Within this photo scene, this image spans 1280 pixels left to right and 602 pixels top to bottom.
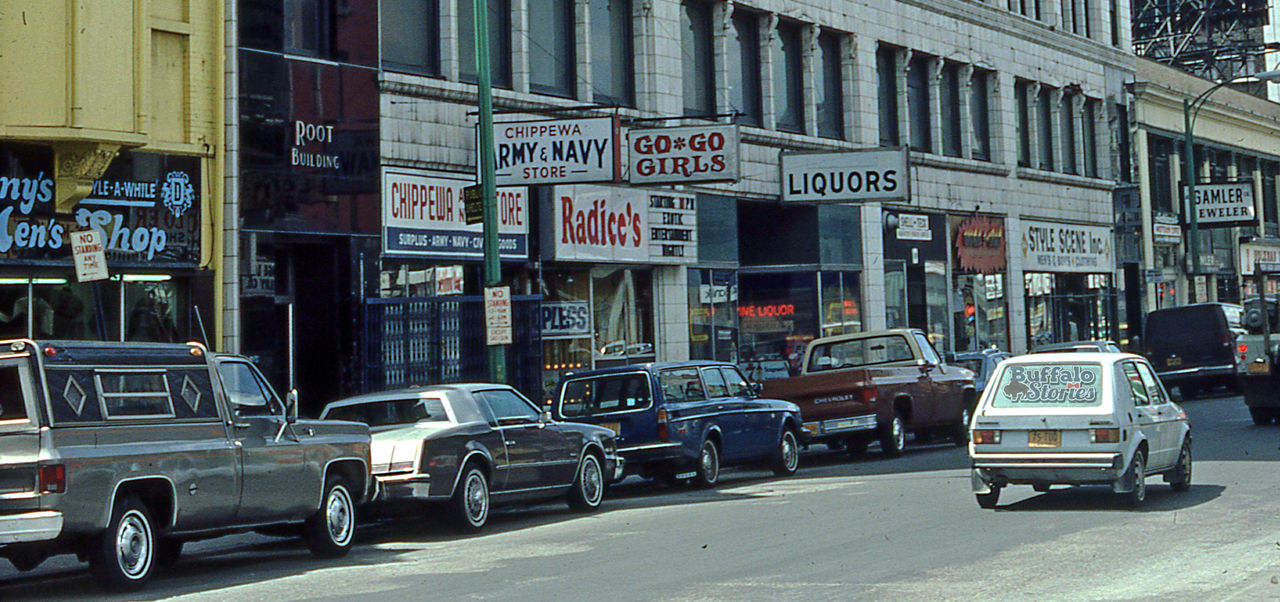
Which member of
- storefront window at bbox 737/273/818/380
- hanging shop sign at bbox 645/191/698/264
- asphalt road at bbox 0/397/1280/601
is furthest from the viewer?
storefront window at bbox 737/273/818/380

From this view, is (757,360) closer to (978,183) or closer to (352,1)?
(978,183)

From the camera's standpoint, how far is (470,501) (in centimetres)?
1620

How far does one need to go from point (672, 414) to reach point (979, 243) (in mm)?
24038

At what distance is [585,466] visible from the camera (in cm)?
1831

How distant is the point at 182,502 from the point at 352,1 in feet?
42.3

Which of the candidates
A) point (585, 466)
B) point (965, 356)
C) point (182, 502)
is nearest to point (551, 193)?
point (965, 356)

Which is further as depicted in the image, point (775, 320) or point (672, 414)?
point (775, 320)

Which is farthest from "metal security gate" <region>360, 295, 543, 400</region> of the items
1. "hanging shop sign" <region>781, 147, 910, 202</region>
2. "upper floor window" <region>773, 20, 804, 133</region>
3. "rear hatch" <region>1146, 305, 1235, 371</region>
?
"rear hatch" <region>1146, 305, 1235, 371</region>

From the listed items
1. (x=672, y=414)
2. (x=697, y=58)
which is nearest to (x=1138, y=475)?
(x=672, y=414)

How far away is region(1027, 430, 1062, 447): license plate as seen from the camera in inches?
616

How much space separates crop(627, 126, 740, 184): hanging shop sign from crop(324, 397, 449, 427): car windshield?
35.9ft

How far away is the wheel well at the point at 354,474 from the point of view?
48.8 feet

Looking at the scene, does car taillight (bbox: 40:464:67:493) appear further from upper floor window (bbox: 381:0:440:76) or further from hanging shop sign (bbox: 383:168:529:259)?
upper floor window (bbox: 381:0:440:76)

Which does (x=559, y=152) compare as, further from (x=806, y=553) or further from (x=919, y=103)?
(x=919, y=103)
